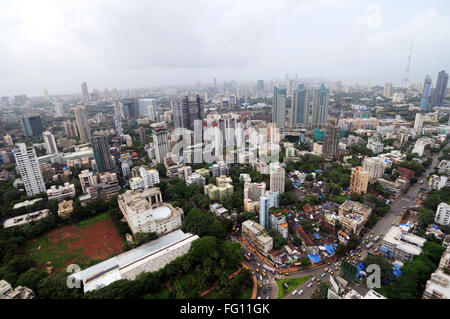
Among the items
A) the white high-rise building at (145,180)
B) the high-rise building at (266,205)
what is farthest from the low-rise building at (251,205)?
the white high-rise building at (145,180)

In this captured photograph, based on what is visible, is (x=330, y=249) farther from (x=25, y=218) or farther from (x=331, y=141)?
(x=25, y=218)

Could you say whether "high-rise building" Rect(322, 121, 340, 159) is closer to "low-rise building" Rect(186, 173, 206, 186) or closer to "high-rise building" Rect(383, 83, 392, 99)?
"low-rise building" Rect(186, 173, 206, 186)

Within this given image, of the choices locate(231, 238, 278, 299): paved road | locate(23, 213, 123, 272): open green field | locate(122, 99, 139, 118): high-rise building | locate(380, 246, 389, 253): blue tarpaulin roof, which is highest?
locate(122, 99, 139, 118): high-rise building

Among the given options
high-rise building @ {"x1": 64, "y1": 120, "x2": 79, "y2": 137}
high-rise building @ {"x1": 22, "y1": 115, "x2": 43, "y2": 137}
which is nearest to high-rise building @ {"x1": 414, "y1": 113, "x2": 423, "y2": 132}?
high-rise building @ {"x1": 64, "y1": 120, "x2": 79, "y2": 137}

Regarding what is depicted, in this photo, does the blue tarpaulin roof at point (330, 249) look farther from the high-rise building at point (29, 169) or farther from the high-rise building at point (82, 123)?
the high-rise building at point (82, 123)

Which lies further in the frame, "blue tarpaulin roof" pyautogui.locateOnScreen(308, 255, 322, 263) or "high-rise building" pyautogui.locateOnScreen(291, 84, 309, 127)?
"high-rise building" pyautogui.locateOnScreen(291, 84, 309, 127)

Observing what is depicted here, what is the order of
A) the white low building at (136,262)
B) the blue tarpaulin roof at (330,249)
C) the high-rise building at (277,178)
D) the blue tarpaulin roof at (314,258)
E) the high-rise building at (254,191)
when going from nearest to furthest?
the white low building at (136,262), the blue tarpaulin roof at (314,258), the blue tarpaulin roof at (330,249), the high-rise building at (254,191), the high-rise building at (277,178)

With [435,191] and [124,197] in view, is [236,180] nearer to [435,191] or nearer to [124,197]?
[124,197]

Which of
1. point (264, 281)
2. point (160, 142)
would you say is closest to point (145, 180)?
point (160, 142)
